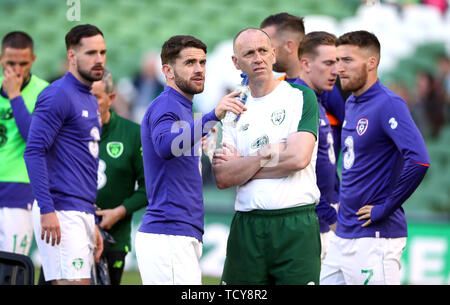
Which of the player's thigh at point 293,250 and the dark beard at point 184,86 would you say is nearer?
the player's thigh at point 293,250

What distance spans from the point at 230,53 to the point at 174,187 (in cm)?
763

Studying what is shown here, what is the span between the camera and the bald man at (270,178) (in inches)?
147

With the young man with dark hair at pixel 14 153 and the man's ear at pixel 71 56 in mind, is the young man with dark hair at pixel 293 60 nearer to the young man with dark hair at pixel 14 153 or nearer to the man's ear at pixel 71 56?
the man's ear at pixel 71 56

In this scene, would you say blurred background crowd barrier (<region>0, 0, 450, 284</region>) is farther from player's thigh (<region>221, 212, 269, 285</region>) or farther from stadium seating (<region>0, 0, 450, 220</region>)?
player's thigh (<region>221, 212, 269, 285</region>)

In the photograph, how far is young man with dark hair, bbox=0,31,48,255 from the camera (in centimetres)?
552

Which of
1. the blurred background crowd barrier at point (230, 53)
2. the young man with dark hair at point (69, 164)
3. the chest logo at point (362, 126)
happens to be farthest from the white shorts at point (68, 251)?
the blurred background crowd barrier at point (230, 53)

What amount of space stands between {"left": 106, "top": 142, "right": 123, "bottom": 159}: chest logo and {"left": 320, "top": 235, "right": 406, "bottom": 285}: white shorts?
1.91m

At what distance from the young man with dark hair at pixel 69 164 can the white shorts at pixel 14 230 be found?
3.19 ft

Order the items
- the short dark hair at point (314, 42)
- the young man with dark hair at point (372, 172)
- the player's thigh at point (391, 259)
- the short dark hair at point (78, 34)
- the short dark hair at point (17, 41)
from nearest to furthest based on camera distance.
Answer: the young man with dark hair at point (372, 172)
the player's thigh at point (391, 259)
the short dark hair at point (78, 34)
the short dark hair at point (314, 42)
the short dark hair at point (17, 41)

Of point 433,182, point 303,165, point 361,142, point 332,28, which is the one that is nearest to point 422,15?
point 332,28

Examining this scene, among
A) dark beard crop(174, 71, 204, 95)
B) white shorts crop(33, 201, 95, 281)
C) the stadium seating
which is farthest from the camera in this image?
the stadium seating

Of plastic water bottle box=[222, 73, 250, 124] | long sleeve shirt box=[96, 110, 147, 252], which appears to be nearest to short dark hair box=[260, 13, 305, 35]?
long sleeve shirt box=[96, 110, 147, 252]

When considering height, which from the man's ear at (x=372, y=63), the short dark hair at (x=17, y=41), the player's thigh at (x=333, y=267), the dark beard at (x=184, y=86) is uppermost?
the short dark hair at (x=17, y=41)

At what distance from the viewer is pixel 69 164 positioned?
181 inches
